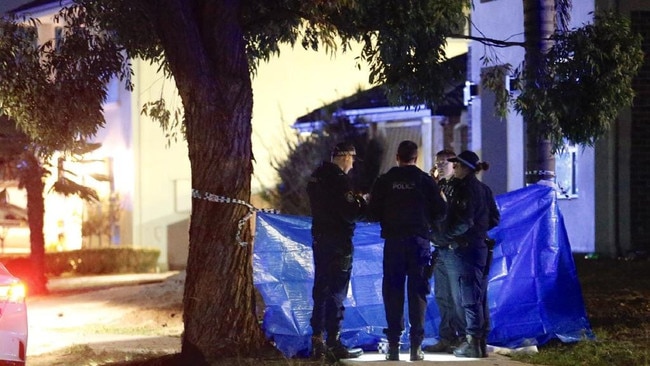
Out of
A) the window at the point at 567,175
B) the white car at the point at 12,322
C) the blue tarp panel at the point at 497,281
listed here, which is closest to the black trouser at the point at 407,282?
the blue tarp panel at the point at 497,281

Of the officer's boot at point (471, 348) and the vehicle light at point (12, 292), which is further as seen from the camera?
the officer's boot at point (471, 348)

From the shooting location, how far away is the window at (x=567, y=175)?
15.9 meters

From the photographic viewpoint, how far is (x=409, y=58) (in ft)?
36.1

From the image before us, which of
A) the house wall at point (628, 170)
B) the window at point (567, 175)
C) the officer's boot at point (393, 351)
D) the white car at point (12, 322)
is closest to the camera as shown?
the white car at point (12, 322)

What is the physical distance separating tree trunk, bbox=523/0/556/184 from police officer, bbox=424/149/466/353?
1192 mm

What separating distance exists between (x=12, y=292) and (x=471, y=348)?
13.0 feet

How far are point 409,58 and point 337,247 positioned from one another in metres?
2.75

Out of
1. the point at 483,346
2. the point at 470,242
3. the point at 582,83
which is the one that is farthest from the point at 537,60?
the point at 483,346

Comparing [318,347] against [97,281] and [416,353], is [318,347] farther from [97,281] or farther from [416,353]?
[97,281]

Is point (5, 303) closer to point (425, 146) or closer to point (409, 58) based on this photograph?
point (409, 58)

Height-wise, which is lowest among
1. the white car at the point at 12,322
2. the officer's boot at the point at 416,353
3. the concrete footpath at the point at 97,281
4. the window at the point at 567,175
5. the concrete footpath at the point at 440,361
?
the concrete footpath at the point at 97,281

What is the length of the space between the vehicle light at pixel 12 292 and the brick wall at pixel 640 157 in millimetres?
9410

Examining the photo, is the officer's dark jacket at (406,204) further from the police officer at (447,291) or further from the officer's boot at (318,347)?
the officer's boot at (318,347)

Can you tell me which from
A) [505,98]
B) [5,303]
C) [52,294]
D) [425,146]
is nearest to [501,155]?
[425,146]
